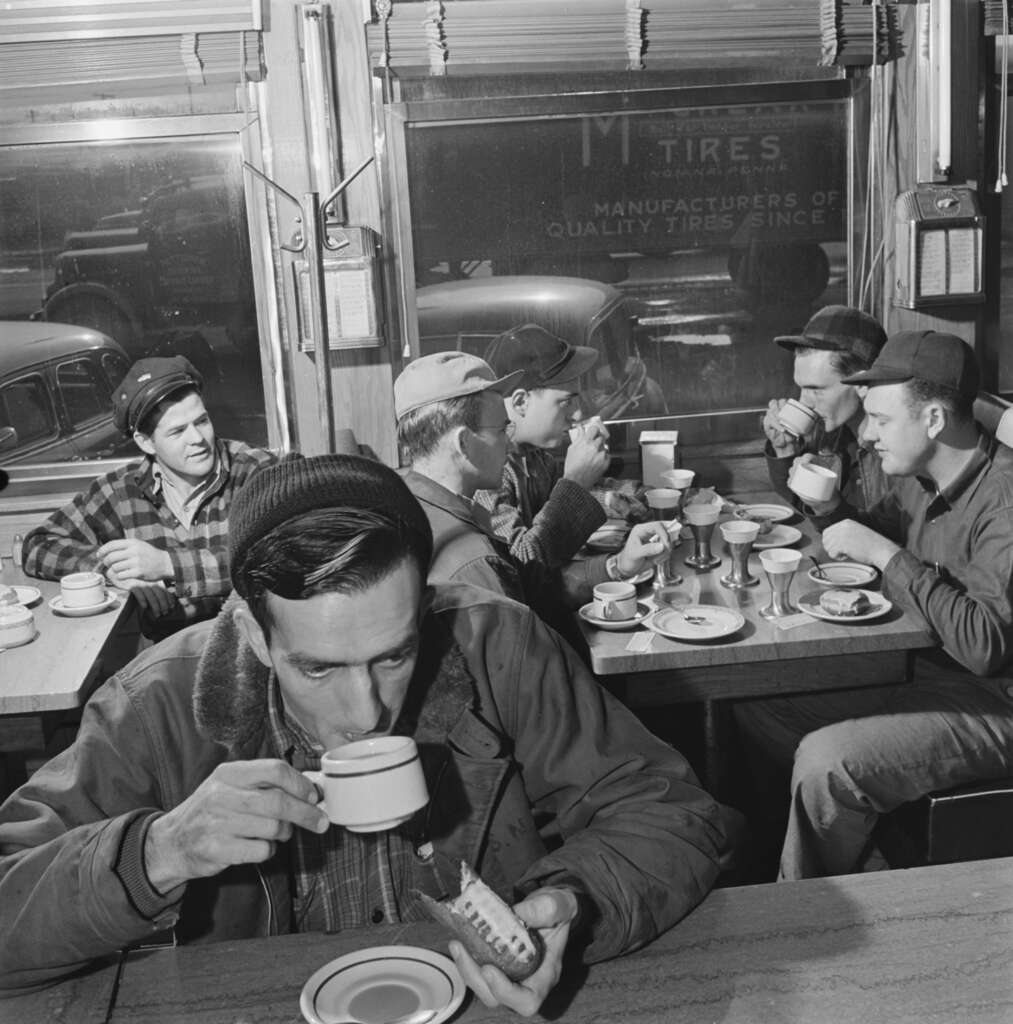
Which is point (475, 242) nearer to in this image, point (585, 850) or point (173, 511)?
point (173, 511)

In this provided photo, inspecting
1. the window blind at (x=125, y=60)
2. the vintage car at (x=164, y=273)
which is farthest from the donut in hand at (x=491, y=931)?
the window blind at (x=125, y=60)

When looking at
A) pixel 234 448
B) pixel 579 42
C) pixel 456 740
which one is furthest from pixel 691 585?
pixel 579 42

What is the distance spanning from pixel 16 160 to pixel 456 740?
3.86m

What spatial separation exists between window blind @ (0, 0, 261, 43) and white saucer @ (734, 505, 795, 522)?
98.3 inches

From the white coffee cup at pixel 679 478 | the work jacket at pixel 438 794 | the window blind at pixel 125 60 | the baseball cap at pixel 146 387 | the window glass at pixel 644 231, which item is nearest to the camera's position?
the work jacket at pixel 438 794

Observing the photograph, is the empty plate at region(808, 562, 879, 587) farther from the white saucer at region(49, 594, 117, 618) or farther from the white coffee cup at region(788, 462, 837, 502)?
the white saucer at region(49, 594, 117, 618)

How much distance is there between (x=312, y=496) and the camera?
1.65 m

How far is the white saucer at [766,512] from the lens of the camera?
4.51 meters

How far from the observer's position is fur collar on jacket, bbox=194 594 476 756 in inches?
71.0

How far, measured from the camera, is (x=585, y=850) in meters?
1.74

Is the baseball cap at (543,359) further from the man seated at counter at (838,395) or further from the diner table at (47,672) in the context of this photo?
the diner table at (47,672)

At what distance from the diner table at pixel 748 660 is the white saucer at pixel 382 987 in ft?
5.34

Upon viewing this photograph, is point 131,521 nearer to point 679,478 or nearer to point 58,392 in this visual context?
point 58,392

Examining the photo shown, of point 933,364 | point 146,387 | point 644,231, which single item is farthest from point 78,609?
point 644,231
